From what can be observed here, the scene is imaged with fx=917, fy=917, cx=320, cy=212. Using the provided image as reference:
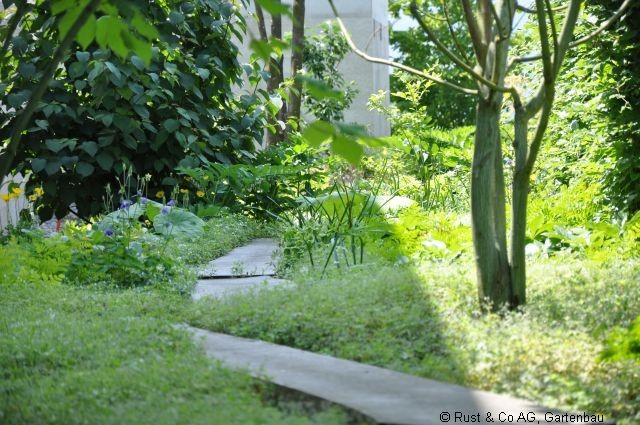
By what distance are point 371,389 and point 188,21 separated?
673 cm

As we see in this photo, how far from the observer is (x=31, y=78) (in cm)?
832

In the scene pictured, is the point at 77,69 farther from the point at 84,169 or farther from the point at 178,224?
the point at 178,224

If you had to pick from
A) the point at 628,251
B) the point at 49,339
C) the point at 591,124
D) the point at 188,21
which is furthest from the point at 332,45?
the point at 49,339

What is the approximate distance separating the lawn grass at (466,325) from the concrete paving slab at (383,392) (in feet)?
0.59

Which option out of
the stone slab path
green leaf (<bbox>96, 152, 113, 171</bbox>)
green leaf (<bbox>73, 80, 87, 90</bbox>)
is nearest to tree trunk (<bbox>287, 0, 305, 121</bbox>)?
green leaf (<bbox>73, 80, 87, 90</bbox>)

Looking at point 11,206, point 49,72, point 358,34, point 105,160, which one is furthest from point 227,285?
point 358,34

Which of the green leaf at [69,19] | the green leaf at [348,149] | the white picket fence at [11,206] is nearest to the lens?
the green leaf at [348,149]

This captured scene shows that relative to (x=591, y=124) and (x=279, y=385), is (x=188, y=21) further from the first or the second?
(x=279, y=385)

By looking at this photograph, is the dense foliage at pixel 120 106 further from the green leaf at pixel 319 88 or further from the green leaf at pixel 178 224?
the green leaf at pixel 319 88

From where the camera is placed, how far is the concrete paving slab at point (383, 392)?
2805 mm

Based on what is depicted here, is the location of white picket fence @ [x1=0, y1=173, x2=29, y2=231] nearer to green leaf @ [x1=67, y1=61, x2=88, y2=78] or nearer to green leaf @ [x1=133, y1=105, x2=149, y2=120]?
green leaf @ [x1=67, y1=61, x2=88, y2=78]

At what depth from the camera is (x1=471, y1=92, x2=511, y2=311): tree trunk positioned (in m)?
4.18

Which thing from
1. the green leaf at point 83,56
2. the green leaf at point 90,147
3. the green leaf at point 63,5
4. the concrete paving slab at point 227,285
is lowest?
the concrete paving slab at point 227,285

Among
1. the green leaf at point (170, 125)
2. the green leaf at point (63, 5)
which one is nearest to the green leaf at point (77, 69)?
the green leaf at point (170, 125)
